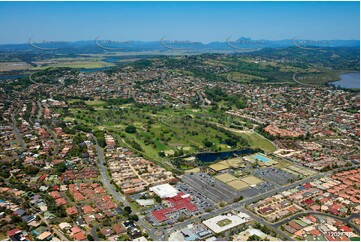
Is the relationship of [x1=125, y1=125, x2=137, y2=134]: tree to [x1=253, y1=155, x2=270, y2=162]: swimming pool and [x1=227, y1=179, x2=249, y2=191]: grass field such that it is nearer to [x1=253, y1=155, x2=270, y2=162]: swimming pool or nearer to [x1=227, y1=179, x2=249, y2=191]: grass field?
[x1=253, y1=155, x2=270, y2=162]: swimming pool

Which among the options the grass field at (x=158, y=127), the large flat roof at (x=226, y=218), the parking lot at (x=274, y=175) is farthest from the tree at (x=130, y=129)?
the large flat roof at (x=226, y=218)

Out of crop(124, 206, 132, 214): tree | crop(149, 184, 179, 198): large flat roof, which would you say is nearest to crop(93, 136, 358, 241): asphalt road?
Result: crop(124, 206, 132, 214): tree

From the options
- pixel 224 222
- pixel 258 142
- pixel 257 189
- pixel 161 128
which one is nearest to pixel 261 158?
pixel 258 142

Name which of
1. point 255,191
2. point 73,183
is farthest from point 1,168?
point 255,191

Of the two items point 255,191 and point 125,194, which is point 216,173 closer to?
point 255,191

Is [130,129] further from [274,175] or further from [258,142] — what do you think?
[274,175]

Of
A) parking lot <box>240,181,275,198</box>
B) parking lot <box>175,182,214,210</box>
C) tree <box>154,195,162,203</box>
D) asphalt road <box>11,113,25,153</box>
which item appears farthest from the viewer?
asphalt road <box>11,113,25,153</box>

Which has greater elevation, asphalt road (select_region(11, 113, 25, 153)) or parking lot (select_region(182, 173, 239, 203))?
asphalt road (select_region(11, 113, 25, 153))
